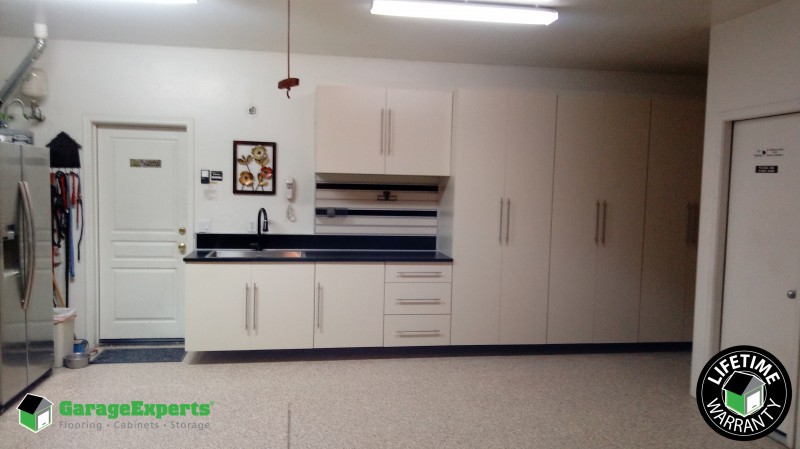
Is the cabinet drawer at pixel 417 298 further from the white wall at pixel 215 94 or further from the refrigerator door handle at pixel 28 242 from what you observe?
the refrigerator door handle at pixel 28 242

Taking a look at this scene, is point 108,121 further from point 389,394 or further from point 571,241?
point 571,241

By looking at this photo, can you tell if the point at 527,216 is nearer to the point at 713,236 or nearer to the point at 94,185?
→ the point at 713,236

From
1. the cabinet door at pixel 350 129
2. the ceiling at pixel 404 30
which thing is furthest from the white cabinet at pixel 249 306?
the ceiling at pixel 404 30

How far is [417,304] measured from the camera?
4.00 meters

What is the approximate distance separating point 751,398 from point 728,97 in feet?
5.97

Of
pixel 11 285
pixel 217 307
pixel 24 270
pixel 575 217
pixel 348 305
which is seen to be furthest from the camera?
pixel 575 217

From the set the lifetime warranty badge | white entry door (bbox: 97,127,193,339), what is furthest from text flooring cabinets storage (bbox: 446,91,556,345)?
white entry door (bbox: 97,127,193,339)

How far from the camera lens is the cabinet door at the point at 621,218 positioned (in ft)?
13.5

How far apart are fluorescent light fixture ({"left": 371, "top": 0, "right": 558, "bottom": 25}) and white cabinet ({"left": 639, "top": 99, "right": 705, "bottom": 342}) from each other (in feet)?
5.65

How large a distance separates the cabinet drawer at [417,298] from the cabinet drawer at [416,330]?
5 centimetres

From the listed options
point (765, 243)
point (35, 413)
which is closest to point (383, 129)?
point (765, 243)

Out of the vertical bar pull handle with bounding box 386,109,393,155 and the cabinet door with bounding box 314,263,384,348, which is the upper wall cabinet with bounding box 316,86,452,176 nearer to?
the vertical bar pull handle with bounding box 386,109,393,155

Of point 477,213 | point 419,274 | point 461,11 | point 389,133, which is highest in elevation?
point 461,11

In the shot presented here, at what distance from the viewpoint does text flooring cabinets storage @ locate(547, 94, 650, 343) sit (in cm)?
409
